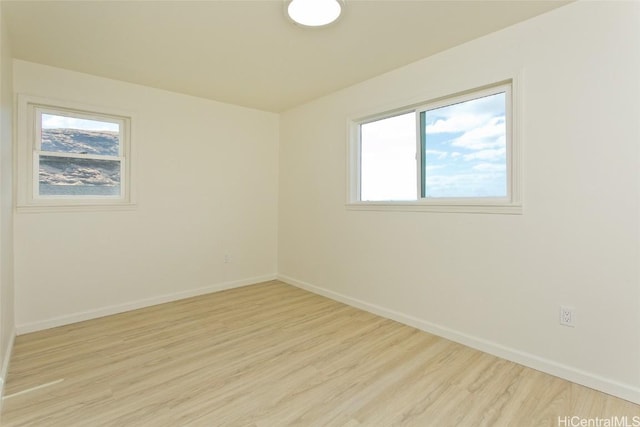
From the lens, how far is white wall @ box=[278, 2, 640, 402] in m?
1.80

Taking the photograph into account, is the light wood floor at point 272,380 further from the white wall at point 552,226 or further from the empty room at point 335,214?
the white wall at point 552,226

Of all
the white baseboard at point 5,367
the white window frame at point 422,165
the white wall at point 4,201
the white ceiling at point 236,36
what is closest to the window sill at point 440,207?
the white window frame at point 422,165

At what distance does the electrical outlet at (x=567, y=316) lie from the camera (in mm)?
1970

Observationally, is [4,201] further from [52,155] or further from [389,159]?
[389,159]

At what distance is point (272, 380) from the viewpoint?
197 centimetres

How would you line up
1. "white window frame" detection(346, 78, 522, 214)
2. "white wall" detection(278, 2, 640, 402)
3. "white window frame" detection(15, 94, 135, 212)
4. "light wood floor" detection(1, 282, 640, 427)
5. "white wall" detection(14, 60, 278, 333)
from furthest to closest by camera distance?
"white wall" detection(14, 60, 278, 333)
"white window frame" detection(15, 94, 135, 212)
"white window frame" detection(346, 78, 522, 214)
"white wall" detection(278, 2, 640, 402)
"light wood floor" detection(1, 282, 640, 427)

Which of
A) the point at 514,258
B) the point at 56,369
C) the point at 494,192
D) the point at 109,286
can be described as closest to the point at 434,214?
the point at 494,192

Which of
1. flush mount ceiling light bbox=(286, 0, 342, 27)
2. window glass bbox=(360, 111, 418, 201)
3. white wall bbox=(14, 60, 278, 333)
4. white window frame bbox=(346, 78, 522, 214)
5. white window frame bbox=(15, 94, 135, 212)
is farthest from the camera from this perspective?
window glass bbox=(360, 111, 418, 201)

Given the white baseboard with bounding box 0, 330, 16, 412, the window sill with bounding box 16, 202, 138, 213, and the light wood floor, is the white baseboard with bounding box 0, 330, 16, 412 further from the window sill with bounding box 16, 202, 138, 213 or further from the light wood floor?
the window sill with bounding box 16, 202, 138, 213

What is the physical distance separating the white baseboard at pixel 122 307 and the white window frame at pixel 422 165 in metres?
1.87

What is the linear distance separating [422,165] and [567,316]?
1543 millimetres

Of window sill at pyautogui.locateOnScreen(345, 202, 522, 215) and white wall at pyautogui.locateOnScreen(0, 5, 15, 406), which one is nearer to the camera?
white wall at pyautogui.locateOnScreen(0, 5, 15, 406)

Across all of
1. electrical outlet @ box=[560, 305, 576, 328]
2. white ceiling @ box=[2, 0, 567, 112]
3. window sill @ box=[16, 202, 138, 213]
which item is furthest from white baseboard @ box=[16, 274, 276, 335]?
electrical outlet @ box=[560, 305, 576, 328]

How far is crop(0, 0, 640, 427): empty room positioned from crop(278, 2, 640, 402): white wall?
12mm
